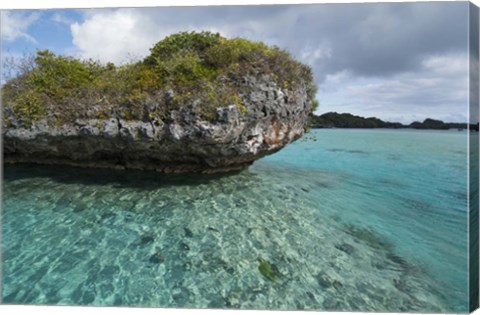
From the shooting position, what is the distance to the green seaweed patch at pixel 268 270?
457 cm

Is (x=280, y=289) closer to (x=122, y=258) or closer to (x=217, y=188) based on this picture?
(x=122, y=258)

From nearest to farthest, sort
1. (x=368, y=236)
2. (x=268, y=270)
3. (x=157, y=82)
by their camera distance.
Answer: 1. (x=268, y=270)
2. (x=368, y=236)
3. (x=157, y=82)

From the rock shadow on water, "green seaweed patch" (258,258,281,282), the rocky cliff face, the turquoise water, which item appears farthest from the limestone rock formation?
"green seaweed patch" (258,258,281,282)

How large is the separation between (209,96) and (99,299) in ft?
18.8

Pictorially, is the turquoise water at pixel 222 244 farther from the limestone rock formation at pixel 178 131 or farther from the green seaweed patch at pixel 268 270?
the limestone rock formation at pixel 178 131

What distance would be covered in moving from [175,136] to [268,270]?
4.90 m

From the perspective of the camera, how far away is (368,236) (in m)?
6.39

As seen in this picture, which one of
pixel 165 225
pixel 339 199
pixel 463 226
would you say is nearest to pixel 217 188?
pixel 165 225

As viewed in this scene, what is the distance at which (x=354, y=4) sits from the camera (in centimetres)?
462

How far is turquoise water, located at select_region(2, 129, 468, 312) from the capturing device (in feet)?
13.7

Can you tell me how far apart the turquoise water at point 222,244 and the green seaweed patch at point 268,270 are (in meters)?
0.03

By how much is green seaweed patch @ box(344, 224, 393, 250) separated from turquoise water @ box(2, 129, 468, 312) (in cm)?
4

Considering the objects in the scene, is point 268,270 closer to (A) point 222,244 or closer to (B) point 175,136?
(A) point 222,244

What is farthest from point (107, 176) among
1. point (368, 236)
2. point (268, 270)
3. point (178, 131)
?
point (368, 236)
